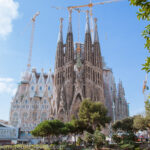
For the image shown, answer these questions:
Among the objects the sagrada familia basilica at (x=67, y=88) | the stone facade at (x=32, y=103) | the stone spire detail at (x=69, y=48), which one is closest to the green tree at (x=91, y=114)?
the sagrada familia basilica at (x=67, y=88)

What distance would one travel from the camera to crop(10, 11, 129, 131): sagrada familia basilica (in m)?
53.6

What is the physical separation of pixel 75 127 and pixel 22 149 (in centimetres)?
1133

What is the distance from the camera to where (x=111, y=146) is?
90.2ft

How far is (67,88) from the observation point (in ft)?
179

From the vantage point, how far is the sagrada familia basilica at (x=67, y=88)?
53562mm

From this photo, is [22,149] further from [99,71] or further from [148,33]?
[99,71]

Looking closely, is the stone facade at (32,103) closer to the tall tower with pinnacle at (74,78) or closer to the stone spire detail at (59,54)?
the tall tower with pinnacle at (74,78)

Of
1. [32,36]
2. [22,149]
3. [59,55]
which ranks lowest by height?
[22,149]

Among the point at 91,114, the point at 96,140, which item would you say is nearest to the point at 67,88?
the point at 91,114

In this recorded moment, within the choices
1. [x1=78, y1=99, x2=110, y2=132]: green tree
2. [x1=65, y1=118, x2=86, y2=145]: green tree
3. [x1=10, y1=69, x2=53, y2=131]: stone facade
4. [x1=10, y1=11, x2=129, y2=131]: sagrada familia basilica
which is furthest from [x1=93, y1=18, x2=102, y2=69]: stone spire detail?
[x1=65, y1=118, x2=86, y2=145]: green tree

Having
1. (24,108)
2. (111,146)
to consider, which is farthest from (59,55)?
(111,146)

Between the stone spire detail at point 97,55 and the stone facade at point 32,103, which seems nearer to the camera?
the stone spire detail at point 97,55

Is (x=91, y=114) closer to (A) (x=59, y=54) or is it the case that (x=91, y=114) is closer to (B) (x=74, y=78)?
(B) (x=74, y=78)

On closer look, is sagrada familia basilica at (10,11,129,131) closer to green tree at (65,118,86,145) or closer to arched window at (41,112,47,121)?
arched window at (41,112,47,121)
